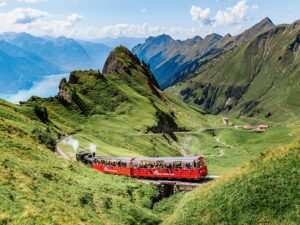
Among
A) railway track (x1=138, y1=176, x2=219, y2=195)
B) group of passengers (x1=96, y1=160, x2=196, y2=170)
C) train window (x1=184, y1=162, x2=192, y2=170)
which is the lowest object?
railway track (x1=138, y1=176, x2=219, y2=195)

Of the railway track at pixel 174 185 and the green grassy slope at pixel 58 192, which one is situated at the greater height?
the green grassy slope at pixel 58 192

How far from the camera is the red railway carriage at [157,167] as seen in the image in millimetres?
59628

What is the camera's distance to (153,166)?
64.5 meters

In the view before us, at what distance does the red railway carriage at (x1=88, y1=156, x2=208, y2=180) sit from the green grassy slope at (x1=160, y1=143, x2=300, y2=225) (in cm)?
1924

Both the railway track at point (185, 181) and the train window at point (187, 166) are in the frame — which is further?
the train window at point (187, 166)

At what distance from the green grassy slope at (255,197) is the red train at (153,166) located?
63.3 ft

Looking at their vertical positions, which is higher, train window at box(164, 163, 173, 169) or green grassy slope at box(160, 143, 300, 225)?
train window at box(164, 163, 173, 169)

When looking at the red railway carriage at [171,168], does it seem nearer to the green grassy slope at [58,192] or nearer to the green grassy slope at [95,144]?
the green grassy slope at [95,144]

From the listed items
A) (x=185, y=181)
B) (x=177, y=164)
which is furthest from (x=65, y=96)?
(x=185, y=181)

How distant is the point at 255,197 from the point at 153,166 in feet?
104

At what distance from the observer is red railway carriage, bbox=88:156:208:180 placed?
196 feet

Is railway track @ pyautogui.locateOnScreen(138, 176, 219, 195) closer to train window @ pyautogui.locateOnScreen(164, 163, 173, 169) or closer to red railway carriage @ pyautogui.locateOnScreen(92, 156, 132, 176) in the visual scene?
train window @ pyautogui.locateOnScreen(164, 163, 173, 169)

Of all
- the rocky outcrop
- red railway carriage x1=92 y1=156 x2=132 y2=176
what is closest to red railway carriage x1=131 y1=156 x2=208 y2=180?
red railway carriage x1=92 y1=156 x2=132 y2=176

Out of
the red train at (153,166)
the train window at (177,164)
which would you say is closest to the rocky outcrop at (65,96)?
the red train at (153,166)
